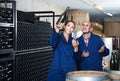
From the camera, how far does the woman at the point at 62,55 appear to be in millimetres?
2506

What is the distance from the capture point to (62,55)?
8.26ft

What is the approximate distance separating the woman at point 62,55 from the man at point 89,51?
20 cm

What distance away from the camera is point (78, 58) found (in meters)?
2.78

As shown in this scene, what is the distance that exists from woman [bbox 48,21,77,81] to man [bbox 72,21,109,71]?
0.20 meters

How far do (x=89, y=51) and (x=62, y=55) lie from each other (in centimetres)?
49

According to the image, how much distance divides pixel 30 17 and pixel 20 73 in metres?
0.82

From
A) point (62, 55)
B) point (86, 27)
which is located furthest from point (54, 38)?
point (86, 27)

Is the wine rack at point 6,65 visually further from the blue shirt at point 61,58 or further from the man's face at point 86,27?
the man's face at point 86,27

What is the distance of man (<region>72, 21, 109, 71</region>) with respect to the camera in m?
2.82

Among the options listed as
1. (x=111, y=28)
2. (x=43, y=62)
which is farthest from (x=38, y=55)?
(x=111, y=28)

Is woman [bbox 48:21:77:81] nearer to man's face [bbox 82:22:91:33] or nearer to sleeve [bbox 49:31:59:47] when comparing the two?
sleeve [bbox 49:31:59:47]

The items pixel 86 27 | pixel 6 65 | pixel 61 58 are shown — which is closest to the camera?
pixel 61 58

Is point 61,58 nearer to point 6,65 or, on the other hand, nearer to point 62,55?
point 62,55

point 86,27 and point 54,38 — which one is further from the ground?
point 86,27
